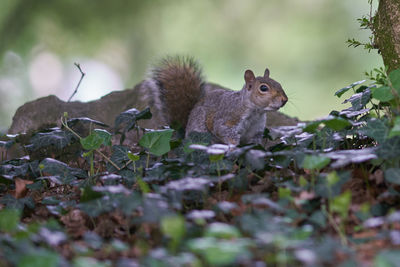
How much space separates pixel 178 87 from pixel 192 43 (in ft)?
7.67

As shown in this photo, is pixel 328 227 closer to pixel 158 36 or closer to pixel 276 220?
pixel 276 220

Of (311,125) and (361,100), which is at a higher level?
(361,100)

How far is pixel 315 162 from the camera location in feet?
5.33

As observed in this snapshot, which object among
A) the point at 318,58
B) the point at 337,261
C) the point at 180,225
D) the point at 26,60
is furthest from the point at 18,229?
the point at 318,58

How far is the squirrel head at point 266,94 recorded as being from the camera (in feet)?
9.37

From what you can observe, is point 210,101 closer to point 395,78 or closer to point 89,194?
point 395,78

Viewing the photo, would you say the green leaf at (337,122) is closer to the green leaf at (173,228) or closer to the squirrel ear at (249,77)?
the green leaf at (173,228)

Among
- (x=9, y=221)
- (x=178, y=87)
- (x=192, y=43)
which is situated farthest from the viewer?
(x=192, y=43)

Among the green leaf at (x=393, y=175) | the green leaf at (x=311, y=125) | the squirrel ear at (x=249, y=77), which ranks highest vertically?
the squirrel ear at (x=249, y=77)

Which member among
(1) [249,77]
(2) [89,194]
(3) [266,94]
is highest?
(1) [249,77]

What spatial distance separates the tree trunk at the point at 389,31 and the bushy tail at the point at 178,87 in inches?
60.9

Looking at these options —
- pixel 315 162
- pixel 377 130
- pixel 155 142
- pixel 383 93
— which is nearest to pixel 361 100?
pixel 383 93

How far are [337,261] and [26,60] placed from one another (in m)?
4.83

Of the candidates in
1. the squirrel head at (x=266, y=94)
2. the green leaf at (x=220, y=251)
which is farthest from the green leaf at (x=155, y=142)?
the green leaf at (x=220, y=251)
